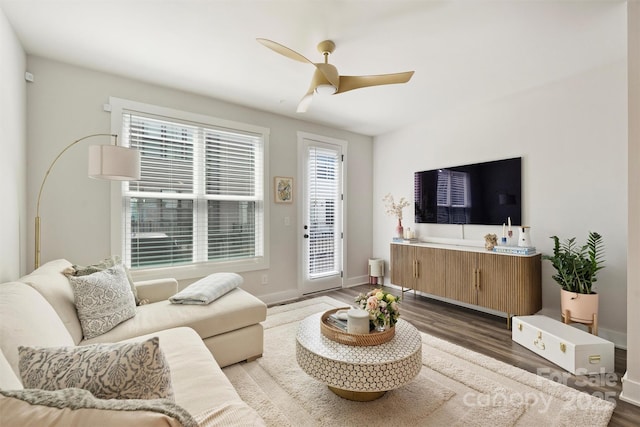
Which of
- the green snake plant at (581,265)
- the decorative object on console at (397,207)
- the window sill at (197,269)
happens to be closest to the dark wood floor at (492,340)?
the green snake plant at (581,265)

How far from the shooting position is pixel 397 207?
14.6 ft

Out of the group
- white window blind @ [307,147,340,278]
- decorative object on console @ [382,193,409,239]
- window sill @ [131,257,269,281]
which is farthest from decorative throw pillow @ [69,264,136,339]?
decorative object on console @ [382,193,409,239]

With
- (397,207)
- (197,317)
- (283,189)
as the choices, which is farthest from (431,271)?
(197,317)

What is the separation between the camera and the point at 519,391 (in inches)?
76.5

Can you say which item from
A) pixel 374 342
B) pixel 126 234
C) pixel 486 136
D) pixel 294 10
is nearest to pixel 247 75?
pixel 294 10

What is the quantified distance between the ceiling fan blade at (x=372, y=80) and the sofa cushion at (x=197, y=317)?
1.92m

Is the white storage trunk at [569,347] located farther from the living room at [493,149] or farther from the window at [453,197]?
the window at [453,197]

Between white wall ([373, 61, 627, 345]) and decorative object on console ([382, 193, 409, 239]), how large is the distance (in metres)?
0.61

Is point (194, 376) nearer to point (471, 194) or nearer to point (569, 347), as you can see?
point (569, 347)

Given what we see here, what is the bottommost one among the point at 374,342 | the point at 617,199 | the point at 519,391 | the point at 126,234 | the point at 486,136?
the point at 519,391

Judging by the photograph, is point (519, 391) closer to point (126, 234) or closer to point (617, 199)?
point (617, 199)

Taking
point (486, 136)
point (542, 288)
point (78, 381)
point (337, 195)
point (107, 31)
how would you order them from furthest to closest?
point (337, 195), point (486, 136), point (542, 288), point (107, 31), point (78, 381)

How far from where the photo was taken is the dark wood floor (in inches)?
76.9

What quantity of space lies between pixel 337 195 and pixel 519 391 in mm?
3239
